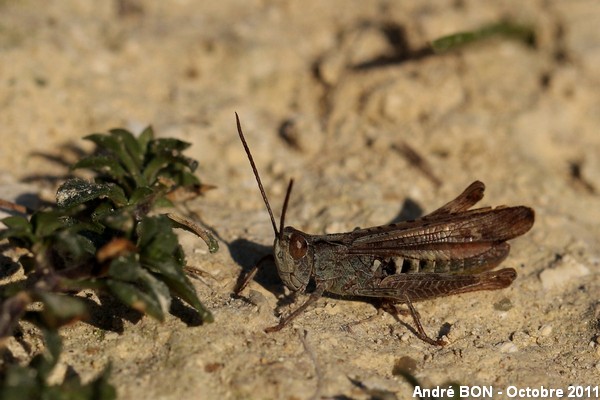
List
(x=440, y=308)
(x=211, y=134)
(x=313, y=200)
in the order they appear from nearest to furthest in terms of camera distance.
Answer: (x=440, y=308), (x=313, y=200), (x=211, y=134)

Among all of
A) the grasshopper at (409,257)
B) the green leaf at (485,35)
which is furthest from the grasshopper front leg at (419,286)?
the green leaf at (485,35)

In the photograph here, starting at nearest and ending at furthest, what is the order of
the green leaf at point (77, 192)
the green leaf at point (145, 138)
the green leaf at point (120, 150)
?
the green leaf at point (77, 192), the green leaf at point (120, 150), the green leaf at point (145, 138)

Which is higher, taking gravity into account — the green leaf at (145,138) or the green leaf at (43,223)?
the green leaf at (145,138)

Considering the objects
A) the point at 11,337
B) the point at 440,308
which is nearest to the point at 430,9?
the point at 440,308

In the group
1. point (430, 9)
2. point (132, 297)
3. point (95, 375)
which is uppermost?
point (430, 9)

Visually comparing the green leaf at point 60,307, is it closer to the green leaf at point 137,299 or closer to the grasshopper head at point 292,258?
the green leaf at point 137,299

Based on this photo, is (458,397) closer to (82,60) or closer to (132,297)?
(132,297)

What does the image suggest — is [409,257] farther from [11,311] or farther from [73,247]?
[11,311]

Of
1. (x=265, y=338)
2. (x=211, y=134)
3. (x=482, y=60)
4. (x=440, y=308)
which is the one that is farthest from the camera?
(x=482, y=60)
